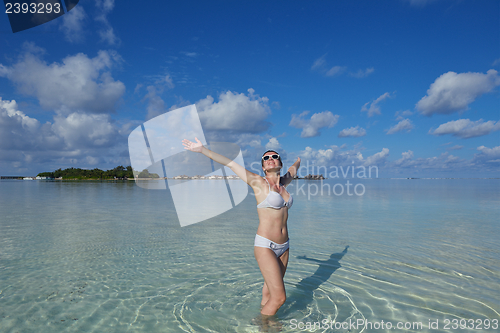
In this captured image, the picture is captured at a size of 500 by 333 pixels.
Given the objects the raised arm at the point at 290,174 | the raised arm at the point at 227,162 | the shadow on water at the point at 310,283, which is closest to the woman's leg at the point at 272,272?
the shadow on water at the point at 310,283

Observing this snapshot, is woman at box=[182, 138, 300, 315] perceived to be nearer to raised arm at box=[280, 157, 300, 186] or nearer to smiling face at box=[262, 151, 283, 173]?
smiling face at box=[262, 151, 283, 173]

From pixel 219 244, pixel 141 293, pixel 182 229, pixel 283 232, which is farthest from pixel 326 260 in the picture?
pixel 182 229

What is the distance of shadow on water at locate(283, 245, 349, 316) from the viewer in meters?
6.03

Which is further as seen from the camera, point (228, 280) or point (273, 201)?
point (228, 280)

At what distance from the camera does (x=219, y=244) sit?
1155cm

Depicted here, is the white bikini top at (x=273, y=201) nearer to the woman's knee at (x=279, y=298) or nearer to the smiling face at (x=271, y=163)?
the smiling face at (x=271, y=163)

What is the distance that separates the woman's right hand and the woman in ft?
0.43

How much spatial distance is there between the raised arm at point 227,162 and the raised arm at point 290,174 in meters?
0.84

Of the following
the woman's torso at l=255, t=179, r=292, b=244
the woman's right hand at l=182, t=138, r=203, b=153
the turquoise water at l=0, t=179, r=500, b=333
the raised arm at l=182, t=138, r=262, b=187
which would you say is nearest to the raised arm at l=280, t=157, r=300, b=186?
the woman's torso at l=255, t=179, r=292, b=244

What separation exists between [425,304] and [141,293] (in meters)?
6.57

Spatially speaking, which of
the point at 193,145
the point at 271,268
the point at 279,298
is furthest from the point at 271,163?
the point at 279,298

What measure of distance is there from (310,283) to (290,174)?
336 centimetres

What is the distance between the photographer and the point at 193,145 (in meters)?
5.34

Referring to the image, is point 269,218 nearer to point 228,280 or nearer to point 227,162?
point 227,162
